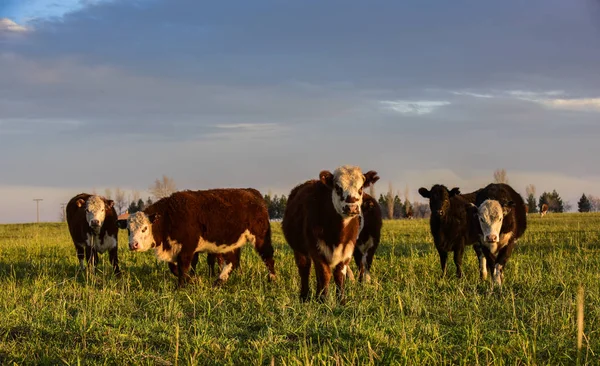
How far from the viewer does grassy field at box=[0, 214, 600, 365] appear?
6.44 metres

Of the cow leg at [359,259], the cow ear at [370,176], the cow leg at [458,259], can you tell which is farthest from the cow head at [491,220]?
the cow ear at [370,176]

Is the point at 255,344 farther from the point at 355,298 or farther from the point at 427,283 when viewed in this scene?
the point at 427,283

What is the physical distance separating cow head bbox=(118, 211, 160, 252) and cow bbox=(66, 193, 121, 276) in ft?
7.09

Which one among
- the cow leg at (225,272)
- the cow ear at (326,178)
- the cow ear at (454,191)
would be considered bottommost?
the cow leg at (225,272)

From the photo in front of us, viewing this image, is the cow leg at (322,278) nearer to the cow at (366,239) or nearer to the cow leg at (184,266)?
the cow at (366,239)

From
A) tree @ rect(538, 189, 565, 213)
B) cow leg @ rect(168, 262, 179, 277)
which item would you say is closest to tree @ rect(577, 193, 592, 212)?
tree @ rect(538, 189, 565, 213)

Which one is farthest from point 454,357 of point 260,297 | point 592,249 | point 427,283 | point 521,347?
point 592,249

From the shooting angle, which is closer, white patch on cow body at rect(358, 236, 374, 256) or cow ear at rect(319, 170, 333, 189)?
cow ear at rect(319, 170, 333, 189)

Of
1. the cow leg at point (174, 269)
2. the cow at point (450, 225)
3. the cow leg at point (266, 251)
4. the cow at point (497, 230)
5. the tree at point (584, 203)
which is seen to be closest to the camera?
the cow at point (497, 230)

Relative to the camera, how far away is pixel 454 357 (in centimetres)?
634

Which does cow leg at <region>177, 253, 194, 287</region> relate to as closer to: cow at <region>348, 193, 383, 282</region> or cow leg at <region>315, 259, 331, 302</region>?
cow at <region>348, 193, 383, 282</region>

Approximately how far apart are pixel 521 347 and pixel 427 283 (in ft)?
14.4

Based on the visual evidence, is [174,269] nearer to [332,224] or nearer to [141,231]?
[141,231]

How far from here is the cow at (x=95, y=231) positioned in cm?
1452
